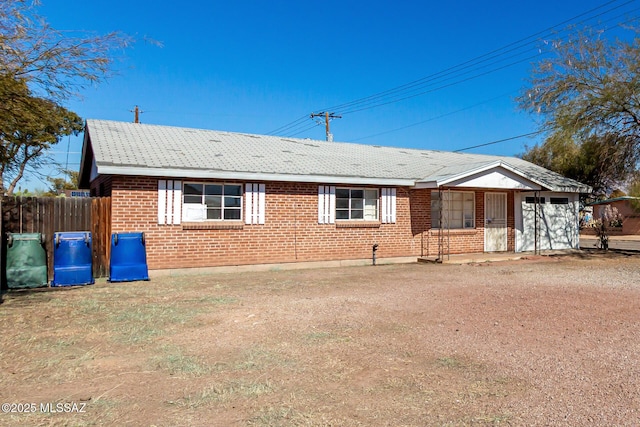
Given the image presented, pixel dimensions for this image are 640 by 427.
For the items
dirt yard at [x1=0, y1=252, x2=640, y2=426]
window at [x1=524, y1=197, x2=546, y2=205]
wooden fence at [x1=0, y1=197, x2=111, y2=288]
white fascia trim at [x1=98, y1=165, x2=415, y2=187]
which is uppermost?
white fascia trim at [x1=98, y1=165, x2=415, y2=187]

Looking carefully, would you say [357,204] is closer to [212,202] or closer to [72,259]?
[212,202]

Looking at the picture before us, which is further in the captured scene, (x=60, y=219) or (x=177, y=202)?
(x=177, y=202)

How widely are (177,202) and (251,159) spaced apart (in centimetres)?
292

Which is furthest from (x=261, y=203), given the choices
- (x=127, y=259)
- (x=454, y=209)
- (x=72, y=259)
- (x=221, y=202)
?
(x=454, y=209)

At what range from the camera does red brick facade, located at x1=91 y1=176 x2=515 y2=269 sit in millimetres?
11703

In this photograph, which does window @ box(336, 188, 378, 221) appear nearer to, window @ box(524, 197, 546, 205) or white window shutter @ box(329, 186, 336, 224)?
white window shutter @ box(329, 186, 336, 224)

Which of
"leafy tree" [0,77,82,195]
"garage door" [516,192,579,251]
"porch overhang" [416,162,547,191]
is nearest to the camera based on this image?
"leafy tree" [0,77,82,195]

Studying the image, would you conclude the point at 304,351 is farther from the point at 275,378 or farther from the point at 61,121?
the point at 61,121

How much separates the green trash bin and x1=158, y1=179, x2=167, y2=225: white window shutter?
272 centimetres

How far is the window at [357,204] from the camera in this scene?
14.7 meters

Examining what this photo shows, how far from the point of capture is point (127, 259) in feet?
36.1

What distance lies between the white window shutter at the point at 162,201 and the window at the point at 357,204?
17.3 feet

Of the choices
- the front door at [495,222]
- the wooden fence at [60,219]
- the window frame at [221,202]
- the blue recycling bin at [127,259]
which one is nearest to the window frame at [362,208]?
the window frame at [221,202]

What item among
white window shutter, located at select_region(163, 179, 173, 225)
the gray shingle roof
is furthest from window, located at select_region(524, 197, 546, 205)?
white window shutter, located at select_region(163, 179, 173, 225)
